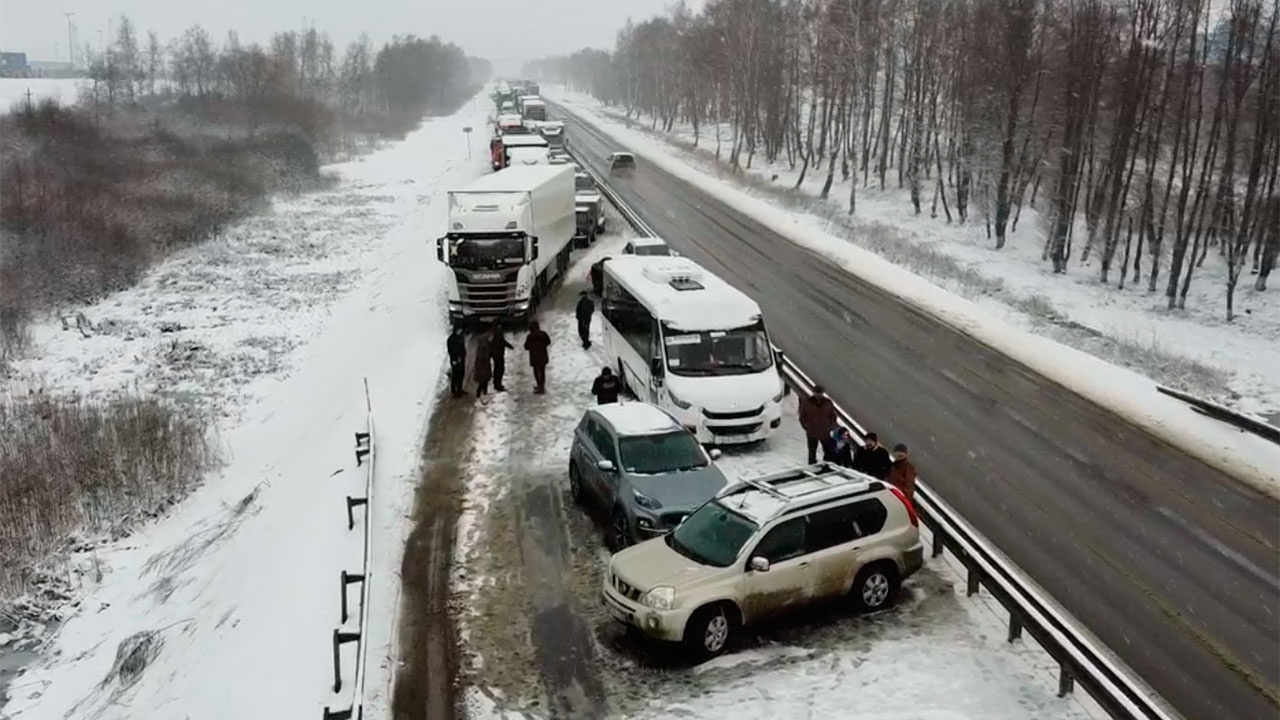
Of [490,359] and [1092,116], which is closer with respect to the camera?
[490,359]

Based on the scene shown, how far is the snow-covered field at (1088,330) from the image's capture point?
A: 63.1 ft

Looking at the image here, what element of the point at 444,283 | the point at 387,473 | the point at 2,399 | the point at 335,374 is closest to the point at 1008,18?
the point at 444,283

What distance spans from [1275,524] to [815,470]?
7.41 meters

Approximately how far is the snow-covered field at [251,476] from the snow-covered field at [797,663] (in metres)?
1.33

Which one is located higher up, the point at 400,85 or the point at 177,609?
the point at 400,85

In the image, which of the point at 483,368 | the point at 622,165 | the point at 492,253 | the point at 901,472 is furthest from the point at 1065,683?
the point at 622,165

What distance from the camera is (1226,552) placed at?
14188 mm

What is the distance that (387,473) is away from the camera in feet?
57.7

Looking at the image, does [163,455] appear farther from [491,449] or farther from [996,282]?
[996,282]

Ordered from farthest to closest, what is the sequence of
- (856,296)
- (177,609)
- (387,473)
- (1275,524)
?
(856,296) → (387,473) → (177,609) → (1275,524)

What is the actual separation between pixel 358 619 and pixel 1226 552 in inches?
465

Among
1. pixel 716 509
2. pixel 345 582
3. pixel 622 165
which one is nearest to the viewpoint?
pixel 716 509

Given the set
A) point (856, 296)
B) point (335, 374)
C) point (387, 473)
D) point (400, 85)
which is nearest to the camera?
point (387, 473)

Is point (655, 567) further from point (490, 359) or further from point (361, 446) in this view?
point (490, 359)
